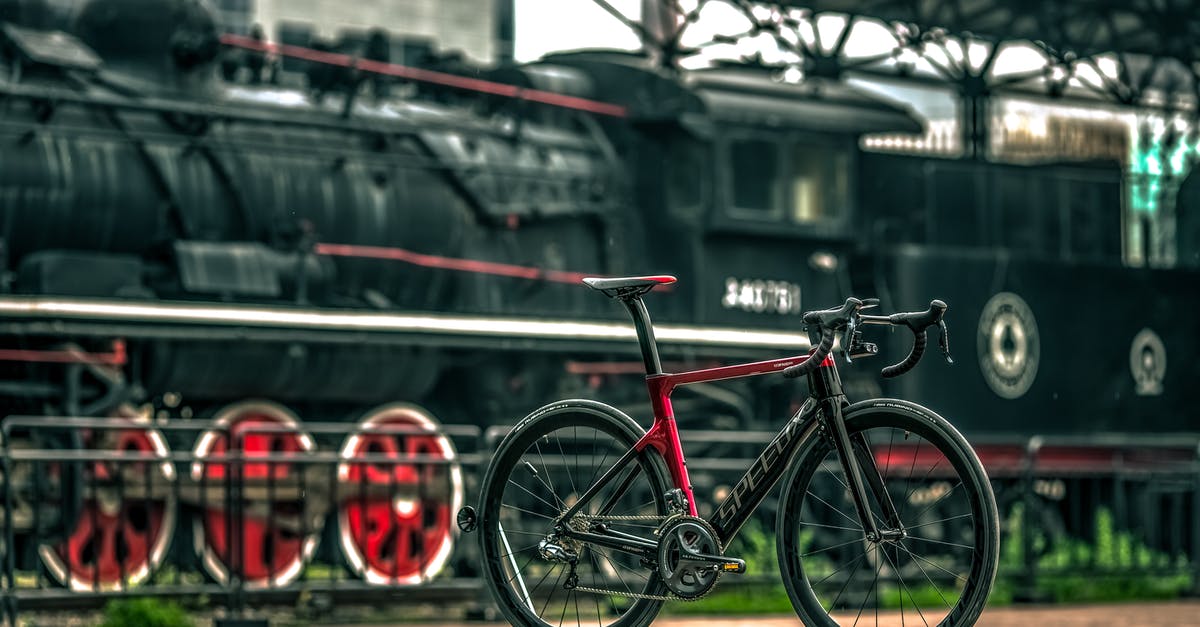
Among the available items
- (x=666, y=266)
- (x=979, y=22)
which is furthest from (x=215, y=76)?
(x=979, y=22)

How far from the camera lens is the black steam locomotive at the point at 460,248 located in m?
11.4

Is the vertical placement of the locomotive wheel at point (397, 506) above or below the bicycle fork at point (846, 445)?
below

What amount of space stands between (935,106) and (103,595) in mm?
17656

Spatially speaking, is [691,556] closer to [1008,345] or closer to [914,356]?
[914,356]

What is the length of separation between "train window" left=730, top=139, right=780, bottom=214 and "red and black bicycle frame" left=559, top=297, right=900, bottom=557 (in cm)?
1017

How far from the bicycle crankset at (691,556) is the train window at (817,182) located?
1067 cm

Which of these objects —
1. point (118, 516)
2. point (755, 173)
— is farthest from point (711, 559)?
point (755, 173)

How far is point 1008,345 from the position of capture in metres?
15.0

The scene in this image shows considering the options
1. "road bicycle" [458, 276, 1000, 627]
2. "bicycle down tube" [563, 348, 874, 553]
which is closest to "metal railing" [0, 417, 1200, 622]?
"road bicycle" [458, 276, 1000, 627]

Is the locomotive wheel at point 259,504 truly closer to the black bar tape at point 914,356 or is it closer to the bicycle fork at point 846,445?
the bicycle fork at point 846,445

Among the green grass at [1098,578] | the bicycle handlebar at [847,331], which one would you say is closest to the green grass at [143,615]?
the green grass at [1098,578]

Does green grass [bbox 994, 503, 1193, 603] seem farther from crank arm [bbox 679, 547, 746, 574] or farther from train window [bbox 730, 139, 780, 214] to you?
crank arm [bbox 679, 547, 746, 574]

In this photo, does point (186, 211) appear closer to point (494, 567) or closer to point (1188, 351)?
point (494, 567)

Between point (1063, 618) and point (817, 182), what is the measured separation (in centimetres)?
501
